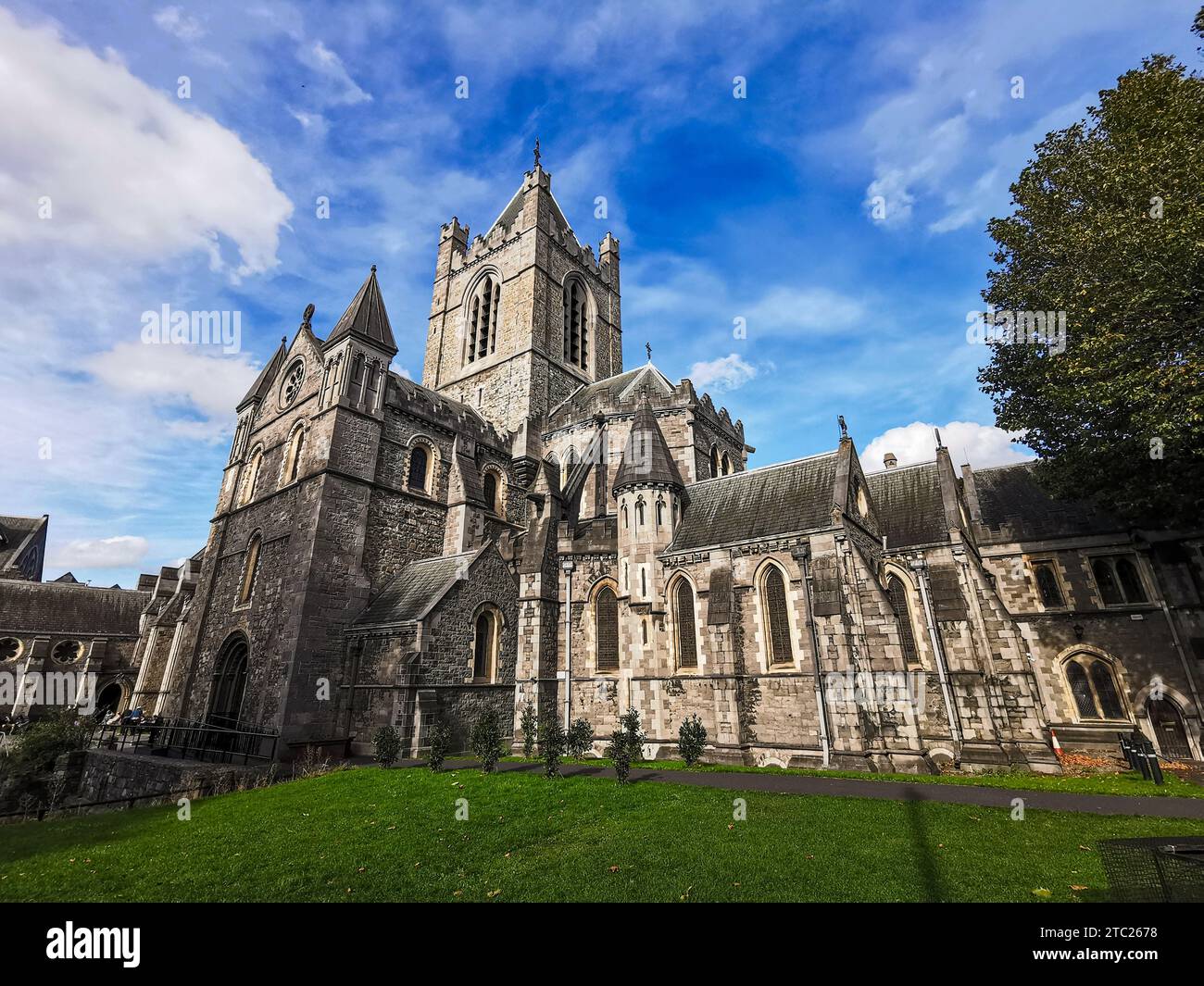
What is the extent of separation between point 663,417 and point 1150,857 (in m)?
23.7

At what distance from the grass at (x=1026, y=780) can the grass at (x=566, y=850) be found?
358cm

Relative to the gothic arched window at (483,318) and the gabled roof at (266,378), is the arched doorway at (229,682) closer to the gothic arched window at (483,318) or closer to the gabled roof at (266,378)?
the gabled roof at (266,378)

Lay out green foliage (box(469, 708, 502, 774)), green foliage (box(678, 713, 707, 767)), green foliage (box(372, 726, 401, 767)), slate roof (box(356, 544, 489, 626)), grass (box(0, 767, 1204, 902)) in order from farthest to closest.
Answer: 1. slate roof (box(356, 544, 489, 626))
2. green foliage (box(678, 713, 707, 767))
3. green foliage (box(372, 726, 401, 767))
4. green foliage (box(469, 708, 502, 774))
5. grass (box(0, 767, 1204, 902))

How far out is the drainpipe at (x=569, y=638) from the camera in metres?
19.2

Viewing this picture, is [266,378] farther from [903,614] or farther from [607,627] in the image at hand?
[903,614]

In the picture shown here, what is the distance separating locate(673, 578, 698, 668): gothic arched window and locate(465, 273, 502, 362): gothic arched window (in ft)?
77.8

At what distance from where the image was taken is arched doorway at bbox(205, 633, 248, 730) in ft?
65.0

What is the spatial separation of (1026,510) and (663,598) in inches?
636

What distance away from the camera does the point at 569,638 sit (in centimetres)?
1977

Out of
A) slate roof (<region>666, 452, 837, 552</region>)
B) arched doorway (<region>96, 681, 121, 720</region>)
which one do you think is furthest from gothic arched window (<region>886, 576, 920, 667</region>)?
arched doorway (<region>96, 681, 121, 720</region>)

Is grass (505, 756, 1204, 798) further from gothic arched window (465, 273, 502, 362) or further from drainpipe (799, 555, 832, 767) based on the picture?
gothic arched window (465, 273, 502, 362)
